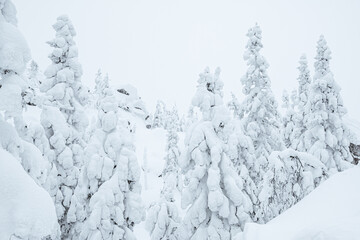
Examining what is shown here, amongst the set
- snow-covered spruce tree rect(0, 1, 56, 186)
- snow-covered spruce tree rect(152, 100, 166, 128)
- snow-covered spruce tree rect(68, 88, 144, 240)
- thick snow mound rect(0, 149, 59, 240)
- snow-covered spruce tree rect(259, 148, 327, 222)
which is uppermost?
snow-covered spruce tree rect(0, 1, 56, 186)

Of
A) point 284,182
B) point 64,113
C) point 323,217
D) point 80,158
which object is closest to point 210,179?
point 284,182

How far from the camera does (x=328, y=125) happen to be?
20.0 meters

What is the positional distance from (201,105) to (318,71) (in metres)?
9.93

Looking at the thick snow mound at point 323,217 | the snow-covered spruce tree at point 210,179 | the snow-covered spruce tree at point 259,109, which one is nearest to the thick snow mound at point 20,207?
the thick snow mound at point 323,217

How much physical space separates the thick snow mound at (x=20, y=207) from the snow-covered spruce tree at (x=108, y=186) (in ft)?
32.7

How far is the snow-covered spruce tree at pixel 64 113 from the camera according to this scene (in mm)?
16688

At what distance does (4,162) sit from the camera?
505 centimetres

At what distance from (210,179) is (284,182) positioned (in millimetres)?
3139

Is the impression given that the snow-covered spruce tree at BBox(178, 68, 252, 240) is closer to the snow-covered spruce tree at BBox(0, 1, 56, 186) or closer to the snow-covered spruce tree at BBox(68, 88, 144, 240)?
the snow-covered spruce tree at BBox(68, 88, 144, 240)

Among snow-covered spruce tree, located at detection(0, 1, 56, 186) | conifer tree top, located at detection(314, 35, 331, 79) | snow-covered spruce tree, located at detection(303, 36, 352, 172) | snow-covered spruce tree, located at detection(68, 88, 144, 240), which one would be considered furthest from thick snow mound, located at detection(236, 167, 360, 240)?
conifer tree top, located at detection(314, 35, 331, 79)

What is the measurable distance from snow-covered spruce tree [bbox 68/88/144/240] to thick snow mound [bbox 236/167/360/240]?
8.62m

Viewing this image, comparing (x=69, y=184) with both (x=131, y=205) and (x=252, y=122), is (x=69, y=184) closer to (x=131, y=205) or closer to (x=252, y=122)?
(x=131, y=205)

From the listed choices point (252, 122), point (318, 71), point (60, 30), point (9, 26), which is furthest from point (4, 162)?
point (318, 71)

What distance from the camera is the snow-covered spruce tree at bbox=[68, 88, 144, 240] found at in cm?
1481
